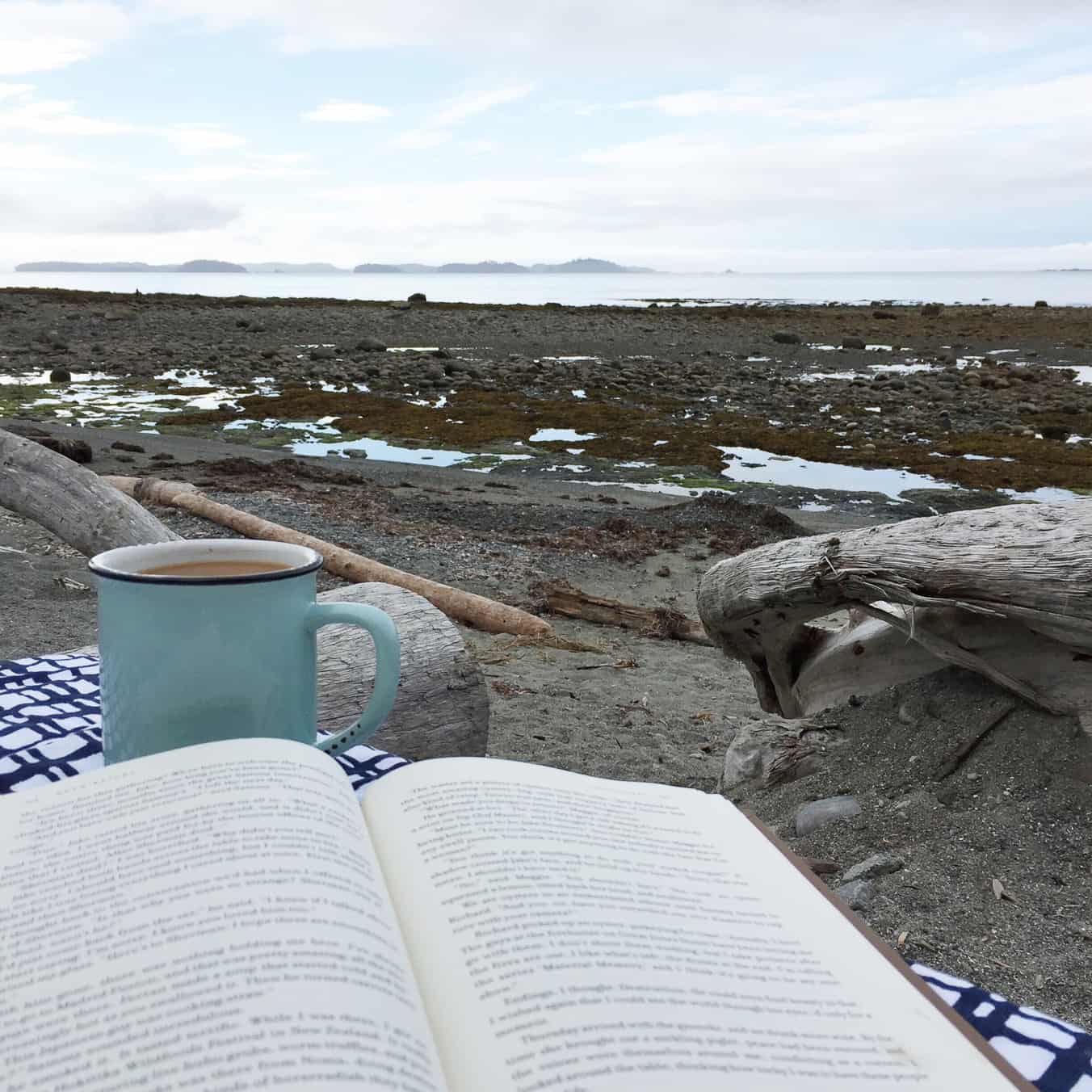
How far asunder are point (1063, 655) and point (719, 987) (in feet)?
8.82

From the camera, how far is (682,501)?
11.5 m

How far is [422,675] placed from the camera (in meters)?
2.99

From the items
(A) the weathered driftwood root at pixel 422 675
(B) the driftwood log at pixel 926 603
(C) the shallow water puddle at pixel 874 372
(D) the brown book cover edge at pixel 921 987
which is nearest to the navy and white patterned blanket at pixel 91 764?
(D) the brown book cover edge at pixel 921 987

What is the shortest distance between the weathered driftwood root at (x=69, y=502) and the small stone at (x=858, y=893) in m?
3.55

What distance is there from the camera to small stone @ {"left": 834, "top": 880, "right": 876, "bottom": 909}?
2857mm

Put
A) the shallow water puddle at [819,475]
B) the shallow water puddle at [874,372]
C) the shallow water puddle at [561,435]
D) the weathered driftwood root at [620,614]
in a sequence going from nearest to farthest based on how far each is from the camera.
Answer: the weathered driftwood root at [620,614] → the shallow water puddle at [819,475] → the shallow water puddle at [561,435] → the shallow water puddle at [874,372]

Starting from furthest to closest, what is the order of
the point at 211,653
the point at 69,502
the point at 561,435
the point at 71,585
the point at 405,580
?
the point at 561,435, the point at 405,580, the point at 71,585, the point at 69,502, the point at 211,653

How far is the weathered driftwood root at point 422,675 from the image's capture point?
2.87 m

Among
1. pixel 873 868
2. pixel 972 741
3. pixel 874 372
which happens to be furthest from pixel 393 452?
pixel 874 372

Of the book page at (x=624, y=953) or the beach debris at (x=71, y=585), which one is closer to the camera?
the book page at (x=624, y=953)

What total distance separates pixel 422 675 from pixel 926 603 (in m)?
1.53

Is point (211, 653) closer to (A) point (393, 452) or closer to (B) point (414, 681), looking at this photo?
(B) point (414, 681)

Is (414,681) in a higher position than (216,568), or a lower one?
lower

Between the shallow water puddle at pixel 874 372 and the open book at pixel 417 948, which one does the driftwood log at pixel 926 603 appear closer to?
the open book at pixel 417 948
